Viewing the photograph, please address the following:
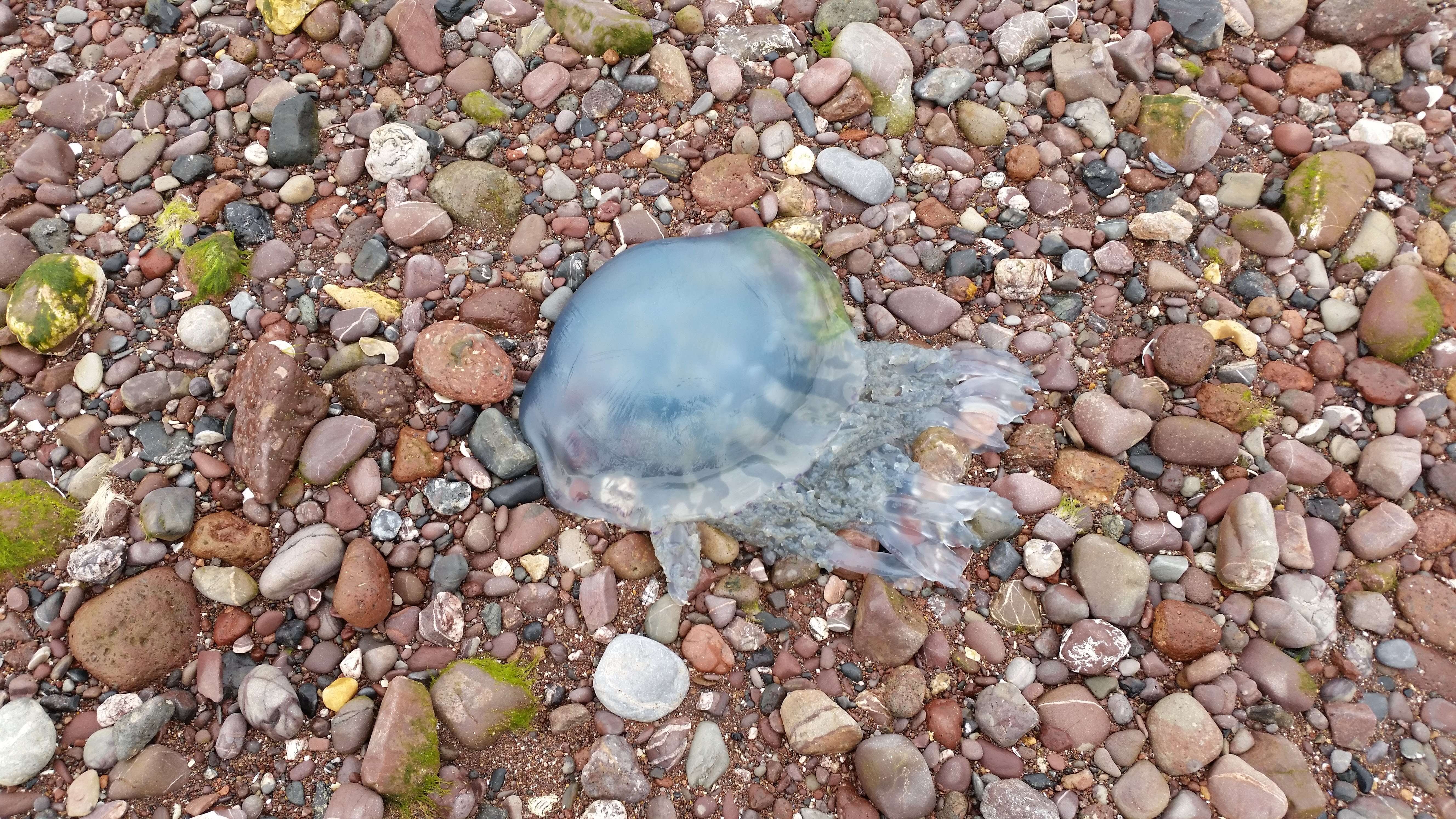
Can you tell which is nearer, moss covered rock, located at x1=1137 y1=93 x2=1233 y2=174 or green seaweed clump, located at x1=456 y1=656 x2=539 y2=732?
green seaweed clump, located at x1=456 y1=656 x2=539 y2=732

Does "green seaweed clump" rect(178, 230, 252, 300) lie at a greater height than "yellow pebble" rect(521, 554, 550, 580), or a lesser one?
A: greater

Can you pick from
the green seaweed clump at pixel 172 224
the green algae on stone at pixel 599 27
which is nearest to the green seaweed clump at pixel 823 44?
the green algae on stone at pixel 599 27

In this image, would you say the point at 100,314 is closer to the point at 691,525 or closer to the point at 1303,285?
the point at 691,525

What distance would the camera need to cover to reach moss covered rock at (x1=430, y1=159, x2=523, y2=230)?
129 inches

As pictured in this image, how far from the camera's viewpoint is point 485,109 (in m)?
3.48

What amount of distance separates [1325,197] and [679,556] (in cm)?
295

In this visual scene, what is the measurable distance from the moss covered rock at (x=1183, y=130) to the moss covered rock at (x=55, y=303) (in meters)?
4.26

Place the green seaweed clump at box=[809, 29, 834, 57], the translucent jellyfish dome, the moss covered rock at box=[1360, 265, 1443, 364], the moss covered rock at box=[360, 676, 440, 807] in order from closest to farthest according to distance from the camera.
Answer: the moss covered rock at box=[360, 676, 440, 807], the translucent jellyfish dome, the moss covered rock at box=[1360, 265, 1443, 364], the green seaweed clump at box=[809, 29, 834, 57]

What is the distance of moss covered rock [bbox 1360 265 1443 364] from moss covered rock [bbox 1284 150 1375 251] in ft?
0.91

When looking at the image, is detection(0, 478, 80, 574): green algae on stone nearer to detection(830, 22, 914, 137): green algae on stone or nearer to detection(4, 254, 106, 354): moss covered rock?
detection(4, 254, 106, 354): moss covered rock

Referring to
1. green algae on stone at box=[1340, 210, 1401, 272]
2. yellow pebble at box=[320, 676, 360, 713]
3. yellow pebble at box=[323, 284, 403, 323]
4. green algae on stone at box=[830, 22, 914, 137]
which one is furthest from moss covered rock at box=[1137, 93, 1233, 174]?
yellow pebble at box=[320, 676, 360, 713]

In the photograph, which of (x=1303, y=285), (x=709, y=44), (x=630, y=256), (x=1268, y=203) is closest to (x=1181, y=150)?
(x=1268, y=203)

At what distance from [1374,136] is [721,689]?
359 centimetres

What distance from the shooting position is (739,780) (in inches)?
102
